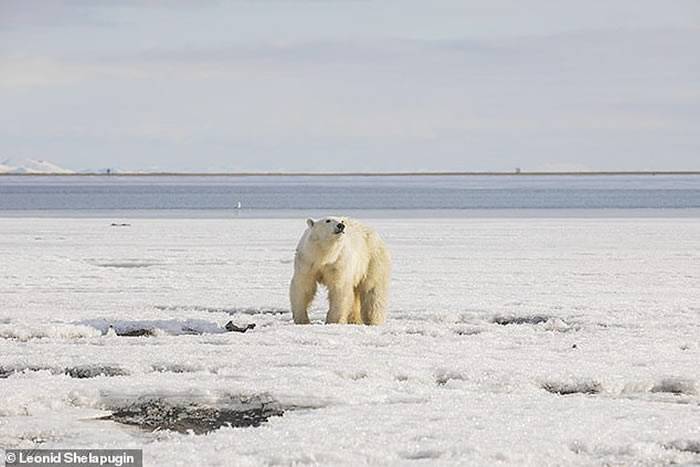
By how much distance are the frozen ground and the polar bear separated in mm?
295

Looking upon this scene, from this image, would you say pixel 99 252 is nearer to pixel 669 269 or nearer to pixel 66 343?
pixel 669 269

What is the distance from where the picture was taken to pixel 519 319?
35.2 feet

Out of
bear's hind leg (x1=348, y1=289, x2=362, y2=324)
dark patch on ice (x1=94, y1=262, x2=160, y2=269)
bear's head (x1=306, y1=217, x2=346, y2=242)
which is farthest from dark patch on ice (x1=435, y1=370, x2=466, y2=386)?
dark patch on ice (x1=94, y1=262, x2=160, y2=269)

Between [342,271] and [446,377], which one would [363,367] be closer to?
[446,377]

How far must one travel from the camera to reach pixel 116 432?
5.92 m

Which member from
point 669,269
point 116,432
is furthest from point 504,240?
point 116,432

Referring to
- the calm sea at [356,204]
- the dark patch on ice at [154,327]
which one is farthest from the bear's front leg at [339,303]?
the calm sea at [356,204]

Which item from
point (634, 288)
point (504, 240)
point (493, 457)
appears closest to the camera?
point (493, 457)

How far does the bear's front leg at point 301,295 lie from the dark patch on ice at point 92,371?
2546 millimetres

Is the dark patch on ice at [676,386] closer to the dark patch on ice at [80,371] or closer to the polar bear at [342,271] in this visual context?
the polar bear at [342,271]

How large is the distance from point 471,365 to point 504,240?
583 inches

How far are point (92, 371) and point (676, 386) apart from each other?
3711mm

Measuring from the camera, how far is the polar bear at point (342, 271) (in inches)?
→ 383

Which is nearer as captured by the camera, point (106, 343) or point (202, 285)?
point (106, 343)
